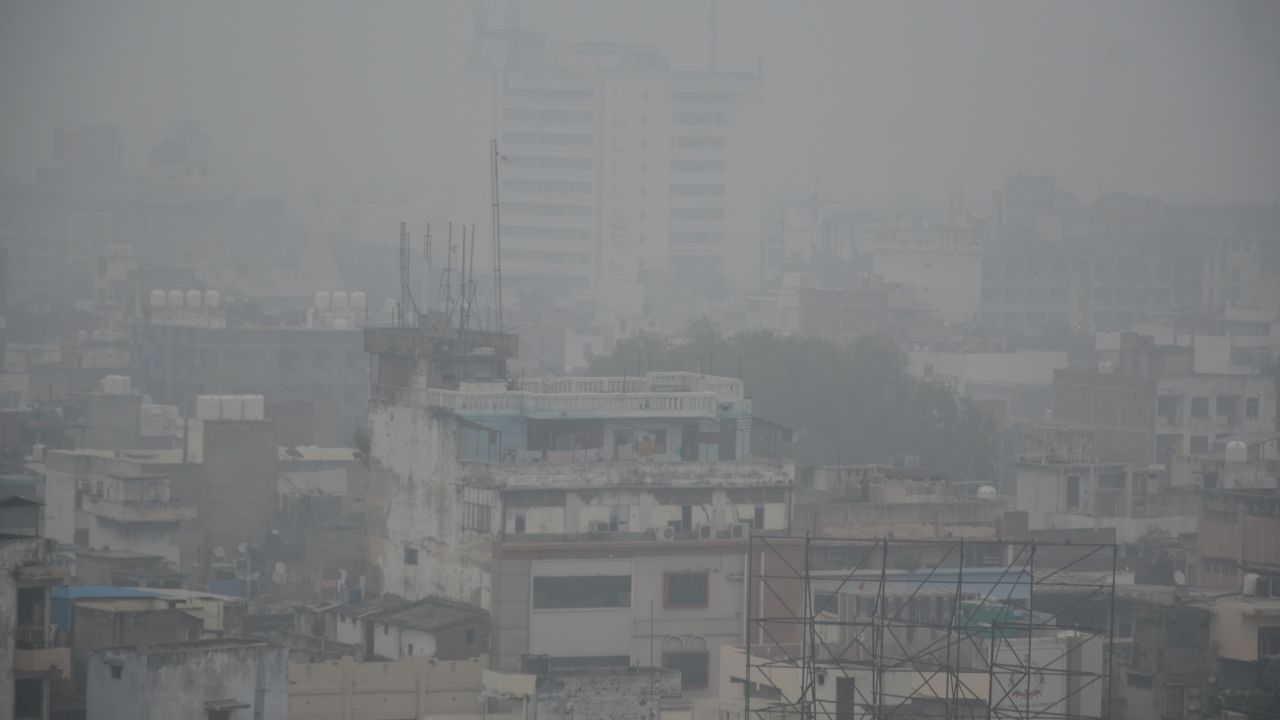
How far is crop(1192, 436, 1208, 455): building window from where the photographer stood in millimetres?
63116

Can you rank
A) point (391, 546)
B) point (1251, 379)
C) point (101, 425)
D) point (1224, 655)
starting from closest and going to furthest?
point (1224, 655), point (391, 546), point (101, 425), point (1251, 379)

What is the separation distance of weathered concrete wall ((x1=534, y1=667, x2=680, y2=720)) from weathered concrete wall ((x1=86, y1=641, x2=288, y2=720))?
3178 mm

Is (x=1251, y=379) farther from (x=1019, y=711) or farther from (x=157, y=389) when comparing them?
(x=1019, y=711)

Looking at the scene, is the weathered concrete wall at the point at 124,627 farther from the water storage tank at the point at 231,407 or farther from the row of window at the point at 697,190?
the row of window at the point at 697,190

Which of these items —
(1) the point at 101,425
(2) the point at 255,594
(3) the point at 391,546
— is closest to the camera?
(3) the point at 391,546

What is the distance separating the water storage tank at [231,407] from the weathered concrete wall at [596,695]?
17.2 meters

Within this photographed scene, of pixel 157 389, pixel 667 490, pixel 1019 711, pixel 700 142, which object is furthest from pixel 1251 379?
pixel 700 142

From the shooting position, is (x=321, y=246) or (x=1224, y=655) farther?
(x=321, y=246)

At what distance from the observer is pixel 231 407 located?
46188 millimetres

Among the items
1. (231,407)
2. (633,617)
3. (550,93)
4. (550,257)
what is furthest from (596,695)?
(550,93)

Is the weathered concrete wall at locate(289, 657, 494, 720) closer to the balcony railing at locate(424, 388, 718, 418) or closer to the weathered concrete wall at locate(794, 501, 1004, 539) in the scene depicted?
the balcony railing at locate(424, 388, 718, 418)

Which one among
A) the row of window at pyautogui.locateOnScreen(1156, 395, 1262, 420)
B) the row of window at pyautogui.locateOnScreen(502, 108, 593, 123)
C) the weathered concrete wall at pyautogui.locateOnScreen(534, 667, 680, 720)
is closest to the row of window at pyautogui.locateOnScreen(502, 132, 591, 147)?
the row of window at pyautogui.locateOnScreen(502, 108, 593, 123)

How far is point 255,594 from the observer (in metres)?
40.9

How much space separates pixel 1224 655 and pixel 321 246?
11965 cm
